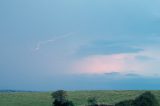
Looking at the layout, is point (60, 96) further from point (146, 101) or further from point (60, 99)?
point (146, 101)

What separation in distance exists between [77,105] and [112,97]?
937cm

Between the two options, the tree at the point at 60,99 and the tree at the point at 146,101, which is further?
the tree at the point at 60,99

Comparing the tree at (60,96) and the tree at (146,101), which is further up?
the tree at (60,96)

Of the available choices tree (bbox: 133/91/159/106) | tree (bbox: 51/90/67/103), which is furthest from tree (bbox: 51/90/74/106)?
tree (bbox: 133/91/159/106)

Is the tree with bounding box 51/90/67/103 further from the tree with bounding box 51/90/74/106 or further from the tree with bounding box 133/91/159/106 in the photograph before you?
the tree with bounding box 133/91/159/106

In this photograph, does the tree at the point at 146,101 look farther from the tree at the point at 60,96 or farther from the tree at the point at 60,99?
the tree at the point at 60,96

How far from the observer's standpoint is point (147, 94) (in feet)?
161

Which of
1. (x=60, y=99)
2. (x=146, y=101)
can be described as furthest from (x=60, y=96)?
(x=146, y=101)

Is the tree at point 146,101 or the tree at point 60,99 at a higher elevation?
the tree at point 60,99

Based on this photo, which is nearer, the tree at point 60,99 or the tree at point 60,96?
the tree at point 60,99

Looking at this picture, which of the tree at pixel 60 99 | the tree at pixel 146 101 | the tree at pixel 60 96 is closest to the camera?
the tree at pixel 146 101

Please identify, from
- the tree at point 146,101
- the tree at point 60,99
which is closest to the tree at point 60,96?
the tree at point 60,99

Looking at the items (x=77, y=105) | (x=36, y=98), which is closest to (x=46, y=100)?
(x=36, y=98)

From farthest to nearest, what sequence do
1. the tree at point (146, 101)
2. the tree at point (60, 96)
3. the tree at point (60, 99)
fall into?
1. the tree at point (60, 96)
2. the tree at point (60, 99)
3. the tree at point (146, 101)
